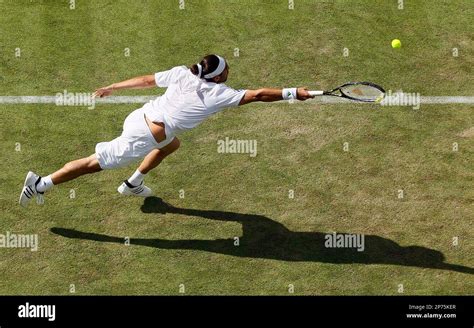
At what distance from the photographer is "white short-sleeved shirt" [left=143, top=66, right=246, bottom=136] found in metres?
11.6

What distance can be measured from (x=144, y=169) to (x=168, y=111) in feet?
4.01

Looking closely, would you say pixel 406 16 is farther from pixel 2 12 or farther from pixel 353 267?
pixel 2 12

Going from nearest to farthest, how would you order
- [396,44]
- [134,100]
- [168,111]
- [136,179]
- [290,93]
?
[290,93]
[168,111]
[136,179]
[134,100]
[396,44]

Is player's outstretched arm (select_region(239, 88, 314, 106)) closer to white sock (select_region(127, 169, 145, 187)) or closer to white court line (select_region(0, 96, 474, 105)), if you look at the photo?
white sock (select_region(127, 169, 145, 187))

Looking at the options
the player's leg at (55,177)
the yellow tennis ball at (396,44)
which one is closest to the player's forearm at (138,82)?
the player's leg at (55,177)

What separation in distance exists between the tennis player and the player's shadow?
95 centimetres

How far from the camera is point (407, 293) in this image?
38.7ft

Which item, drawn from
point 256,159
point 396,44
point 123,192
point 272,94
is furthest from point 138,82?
point 396,44

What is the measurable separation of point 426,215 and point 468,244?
2.50 feet

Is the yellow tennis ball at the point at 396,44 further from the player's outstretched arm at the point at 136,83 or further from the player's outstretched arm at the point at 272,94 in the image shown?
the player's outstretched arm at the point at 136,83

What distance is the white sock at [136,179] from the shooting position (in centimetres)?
1260

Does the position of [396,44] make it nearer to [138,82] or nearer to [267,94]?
[267,94]

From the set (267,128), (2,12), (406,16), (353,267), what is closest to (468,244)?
(353,267)

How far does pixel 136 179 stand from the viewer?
12.6 metres
